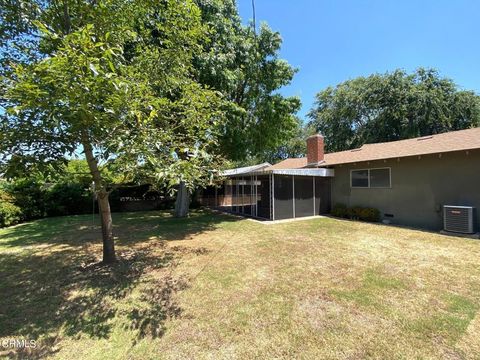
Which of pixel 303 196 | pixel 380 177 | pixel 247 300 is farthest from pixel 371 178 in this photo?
pixel 247 300

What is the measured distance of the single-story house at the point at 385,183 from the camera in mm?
8742

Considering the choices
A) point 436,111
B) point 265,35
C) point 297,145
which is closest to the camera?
point 265,35

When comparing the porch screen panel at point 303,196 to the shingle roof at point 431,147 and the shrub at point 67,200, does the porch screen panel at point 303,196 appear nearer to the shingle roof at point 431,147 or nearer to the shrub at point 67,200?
the shingle roof at point 431,147

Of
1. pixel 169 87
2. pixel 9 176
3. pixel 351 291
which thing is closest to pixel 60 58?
pixel 9 176

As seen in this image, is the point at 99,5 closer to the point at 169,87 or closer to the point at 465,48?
the point at 169,87

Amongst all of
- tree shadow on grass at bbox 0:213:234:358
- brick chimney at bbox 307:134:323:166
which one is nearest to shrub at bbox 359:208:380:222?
brick chimney at bbox 307:134:323:166

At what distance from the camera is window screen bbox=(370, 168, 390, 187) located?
10.9 meters

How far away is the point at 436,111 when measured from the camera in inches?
802

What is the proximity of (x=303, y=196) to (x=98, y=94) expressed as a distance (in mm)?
10683

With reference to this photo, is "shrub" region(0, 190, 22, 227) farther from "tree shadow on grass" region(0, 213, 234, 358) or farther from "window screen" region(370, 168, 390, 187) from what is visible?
"window screen" region(370, 168, 390, 187)

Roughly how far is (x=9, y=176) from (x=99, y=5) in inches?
119

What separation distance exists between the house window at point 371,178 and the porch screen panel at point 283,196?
312 cm

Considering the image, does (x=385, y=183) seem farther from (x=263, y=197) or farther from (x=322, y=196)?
(x=263, y=197)

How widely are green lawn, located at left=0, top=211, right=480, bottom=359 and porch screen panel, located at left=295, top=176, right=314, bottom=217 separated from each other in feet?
16.8
